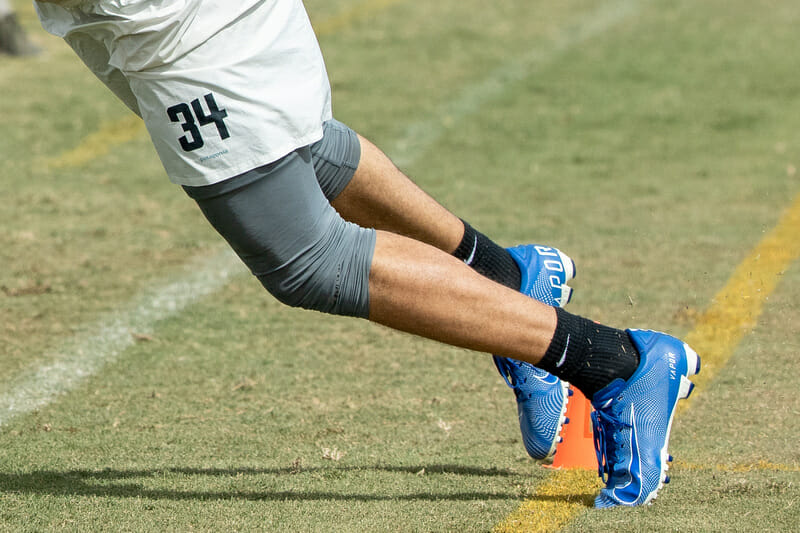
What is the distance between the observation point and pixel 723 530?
2482 mm

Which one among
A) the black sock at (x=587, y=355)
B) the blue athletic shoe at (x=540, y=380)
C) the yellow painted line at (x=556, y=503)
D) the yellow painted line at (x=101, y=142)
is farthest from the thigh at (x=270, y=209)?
the yellow painted line at (x=101, y=142)

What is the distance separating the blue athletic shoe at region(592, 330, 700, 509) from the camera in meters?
2.61

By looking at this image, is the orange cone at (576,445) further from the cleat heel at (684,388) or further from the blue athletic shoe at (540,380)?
the cleat heel at (684,388)

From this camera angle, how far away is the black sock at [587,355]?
2.52 meters

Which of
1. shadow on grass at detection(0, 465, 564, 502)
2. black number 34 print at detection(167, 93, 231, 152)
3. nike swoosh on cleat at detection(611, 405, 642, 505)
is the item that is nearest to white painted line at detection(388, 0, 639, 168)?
shadow on grass at detection(0, 465, 564, 502)

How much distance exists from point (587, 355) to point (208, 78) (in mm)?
1047

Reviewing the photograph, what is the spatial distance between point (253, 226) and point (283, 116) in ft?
0.80

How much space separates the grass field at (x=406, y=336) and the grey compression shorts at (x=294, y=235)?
55 cm

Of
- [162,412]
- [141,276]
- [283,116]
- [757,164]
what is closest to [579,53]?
[757,164]

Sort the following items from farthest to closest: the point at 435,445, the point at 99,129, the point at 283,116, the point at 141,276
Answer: the point at 99,129 < the point at 141,276 < the point at 435,445 < the point at 283,116

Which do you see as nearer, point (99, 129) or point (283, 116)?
point (283, 116)

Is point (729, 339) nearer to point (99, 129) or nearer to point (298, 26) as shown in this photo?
point (298, 26)

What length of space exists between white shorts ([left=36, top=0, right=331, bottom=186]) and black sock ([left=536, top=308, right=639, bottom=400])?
714 mm

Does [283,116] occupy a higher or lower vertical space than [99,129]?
higher
